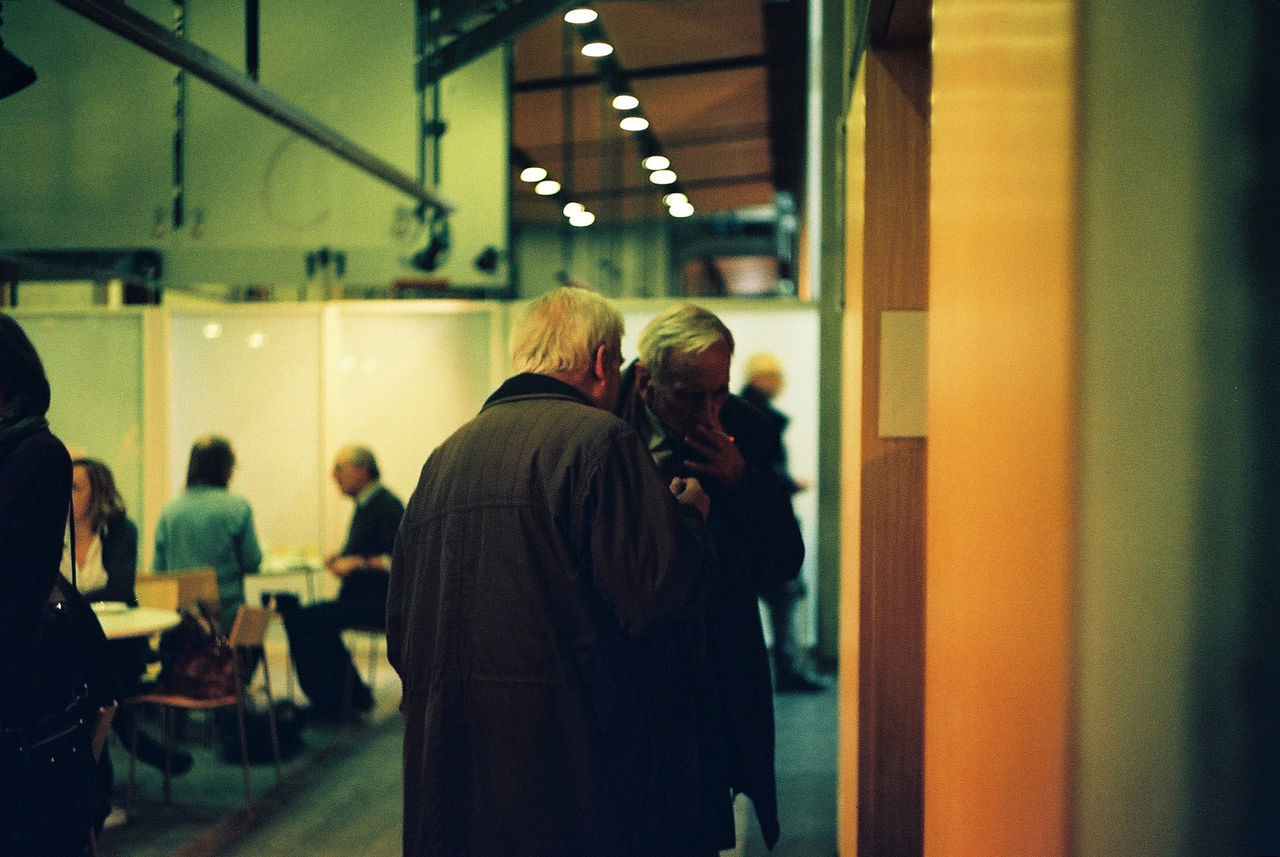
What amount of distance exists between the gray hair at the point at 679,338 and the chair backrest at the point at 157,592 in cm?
321

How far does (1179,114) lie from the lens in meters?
0.71

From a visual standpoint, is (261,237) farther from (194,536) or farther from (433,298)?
(194,536)

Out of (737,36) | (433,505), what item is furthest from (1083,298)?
(737,36)

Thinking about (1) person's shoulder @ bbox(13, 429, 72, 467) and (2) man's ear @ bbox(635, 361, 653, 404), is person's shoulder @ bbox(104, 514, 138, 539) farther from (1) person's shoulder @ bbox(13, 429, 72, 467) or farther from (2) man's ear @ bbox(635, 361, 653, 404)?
(2) man's ear @ bbox(635, 361, 653, 404)

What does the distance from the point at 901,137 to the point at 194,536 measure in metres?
4.25

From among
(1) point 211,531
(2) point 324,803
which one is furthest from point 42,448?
(1) point 211,531

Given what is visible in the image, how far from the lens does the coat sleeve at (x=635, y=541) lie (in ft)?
5.92

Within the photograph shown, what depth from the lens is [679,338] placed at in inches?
98.0

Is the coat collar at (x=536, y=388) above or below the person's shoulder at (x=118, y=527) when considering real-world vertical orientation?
above

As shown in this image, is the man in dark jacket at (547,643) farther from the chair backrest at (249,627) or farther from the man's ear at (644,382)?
the chair backrest at (249,627)

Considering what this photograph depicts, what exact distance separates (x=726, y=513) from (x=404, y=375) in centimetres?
610

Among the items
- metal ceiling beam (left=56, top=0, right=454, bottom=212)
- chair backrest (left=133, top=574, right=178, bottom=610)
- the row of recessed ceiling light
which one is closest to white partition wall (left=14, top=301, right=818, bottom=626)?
the row of recessed ceiling light

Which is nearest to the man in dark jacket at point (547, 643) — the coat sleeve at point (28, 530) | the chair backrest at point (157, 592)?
the coat sleeve at point (28, 530)

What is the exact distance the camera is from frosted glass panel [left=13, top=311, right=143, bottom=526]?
317 inches
